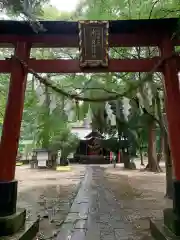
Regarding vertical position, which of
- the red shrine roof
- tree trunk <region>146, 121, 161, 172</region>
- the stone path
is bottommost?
the stone path

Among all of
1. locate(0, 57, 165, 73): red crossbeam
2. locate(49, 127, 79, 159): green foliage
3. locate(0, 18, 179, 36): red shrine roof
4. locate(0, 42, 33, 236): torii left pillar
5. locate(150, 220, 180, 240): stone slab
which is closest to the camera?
locate(150, 220, 180, 240): stone slab

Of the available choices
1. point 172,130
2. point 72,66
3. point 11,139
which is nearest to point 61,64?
point 72,66

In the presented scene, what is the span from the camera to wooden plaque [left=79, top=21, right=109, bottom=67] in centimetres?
525

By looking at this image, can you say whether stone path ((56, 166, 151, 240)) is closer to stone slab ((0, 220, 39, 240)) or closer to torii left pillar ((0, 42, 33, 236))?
stone slab ((0, 220, 39, 240))

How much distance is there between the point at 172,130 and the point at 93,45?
232 centimetres

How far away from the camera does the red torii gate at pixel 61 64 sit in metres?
4.79

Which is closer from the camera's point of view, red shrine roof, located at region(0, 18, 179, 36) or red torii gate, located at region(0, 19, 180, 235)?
red torii gate, located at region(0, 19, 180, 235)

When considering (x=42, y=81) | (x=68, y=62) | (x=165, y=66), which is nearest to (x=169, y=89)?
(x=165, y=66)

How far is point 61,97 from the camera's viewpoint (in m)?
6.00

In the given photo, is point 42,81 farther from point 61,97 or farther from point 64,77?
point 64,77

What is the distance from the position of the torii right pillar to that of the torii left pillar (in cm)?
259

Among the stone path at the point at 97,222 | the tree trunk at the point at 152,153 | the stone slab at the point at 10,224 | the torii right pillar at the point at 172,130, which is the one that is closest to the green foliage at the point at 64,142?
the tree trunk at the point at 152,153

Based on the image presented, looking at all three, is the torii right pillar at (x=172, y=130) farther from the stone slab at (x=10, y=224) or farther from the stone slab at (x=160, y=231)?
the stone slab at (x=10, y=224)

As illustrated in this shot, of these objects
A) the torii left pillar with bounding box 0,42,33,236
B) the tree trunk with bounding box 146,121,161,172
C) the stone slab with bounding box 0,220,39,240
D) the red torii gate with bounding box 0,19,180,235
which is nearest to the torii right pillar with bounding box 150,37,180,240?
the red torii gate with bounding box 0,19,180,235
